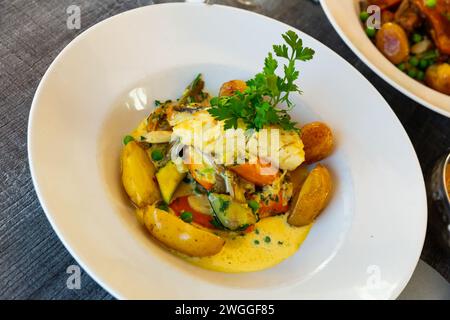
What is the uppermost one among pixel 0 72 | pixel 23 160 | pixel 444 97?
pixel 0 72

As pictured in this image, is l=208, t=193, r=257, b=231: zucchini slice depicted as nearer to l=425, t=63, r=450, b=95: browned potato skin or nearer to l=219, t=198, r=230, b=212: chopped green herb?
l=219, t=198, r=230, b=212: chopped green herb

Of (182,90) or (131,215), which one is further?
(182,90)

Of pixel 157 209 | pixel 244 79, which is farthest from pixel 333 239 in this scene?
pixel 244 79

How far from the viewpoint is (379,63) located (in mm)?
1927

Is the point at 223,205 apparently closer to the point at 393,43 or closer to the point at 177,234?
the point at 177,234

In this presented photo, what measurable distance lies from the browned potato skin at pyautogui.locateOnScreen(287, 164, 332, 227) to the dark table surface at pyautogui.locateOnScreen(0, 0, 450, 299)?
446 mm

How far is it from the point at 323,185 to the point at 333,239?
7.8 inches

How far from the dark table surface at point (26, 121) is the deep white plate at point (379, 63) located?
23 cm

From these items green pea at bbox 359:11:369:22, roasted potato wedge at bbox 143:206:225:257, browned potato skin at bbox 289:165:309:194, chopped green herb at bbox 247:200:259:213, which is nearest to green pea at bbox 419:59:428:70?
green pea at bbox 359:11:369:22

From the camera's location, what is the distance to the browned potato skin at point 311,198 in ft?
5.65

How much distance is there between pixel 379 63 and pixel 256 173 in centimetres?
72

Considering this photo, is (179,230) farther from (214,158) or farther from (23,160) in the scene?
(23,160)
